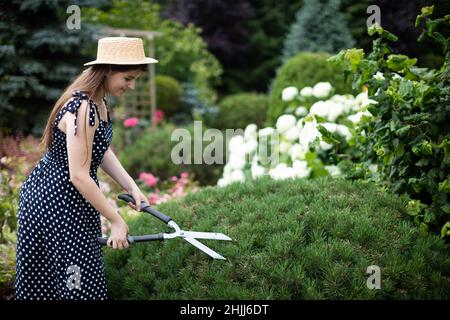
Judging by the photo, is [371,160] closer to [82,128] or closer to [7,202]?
[82,128]

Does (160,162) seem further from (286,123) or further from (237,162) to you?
(286,123)

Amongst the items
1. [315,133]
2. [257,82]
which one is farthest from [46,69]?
[257,82]

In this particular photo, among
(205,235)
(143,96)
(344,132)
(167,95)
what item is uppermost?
(344,132)

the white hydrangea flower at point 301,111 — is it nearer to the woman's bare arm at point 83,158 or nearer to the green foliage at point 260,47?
the woman's bare arm at point 83,158

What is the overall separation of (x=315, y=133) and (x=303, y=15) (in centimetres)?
791

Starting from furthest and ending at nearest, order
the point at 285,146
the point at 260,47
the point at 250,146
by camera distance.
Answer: the point at 260,47 < the point at 250,146 < the point at 285,146

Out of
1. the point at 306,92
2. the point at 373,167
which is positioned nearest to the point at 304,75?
the point at 306,92

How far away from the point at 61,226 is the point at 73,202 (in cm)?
12

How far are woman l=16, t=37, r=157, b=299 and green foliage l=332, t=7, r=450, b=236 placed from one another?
4.73 feet

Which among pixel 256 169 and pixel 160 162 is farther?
pixel 160 162

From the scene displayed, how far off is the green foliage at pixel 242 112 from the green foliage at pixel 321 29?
1342 mm

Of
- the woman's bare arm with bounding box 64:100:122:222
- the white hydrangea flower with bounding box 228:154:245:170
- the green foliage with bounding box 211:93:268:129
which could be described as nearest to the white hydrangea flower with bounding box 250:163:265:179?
the white hydrangea flower with bounding box 228:154:245:170

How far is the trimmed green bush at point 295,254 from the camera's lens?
8.14 feet

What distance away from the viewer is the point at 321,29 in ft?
37.3
